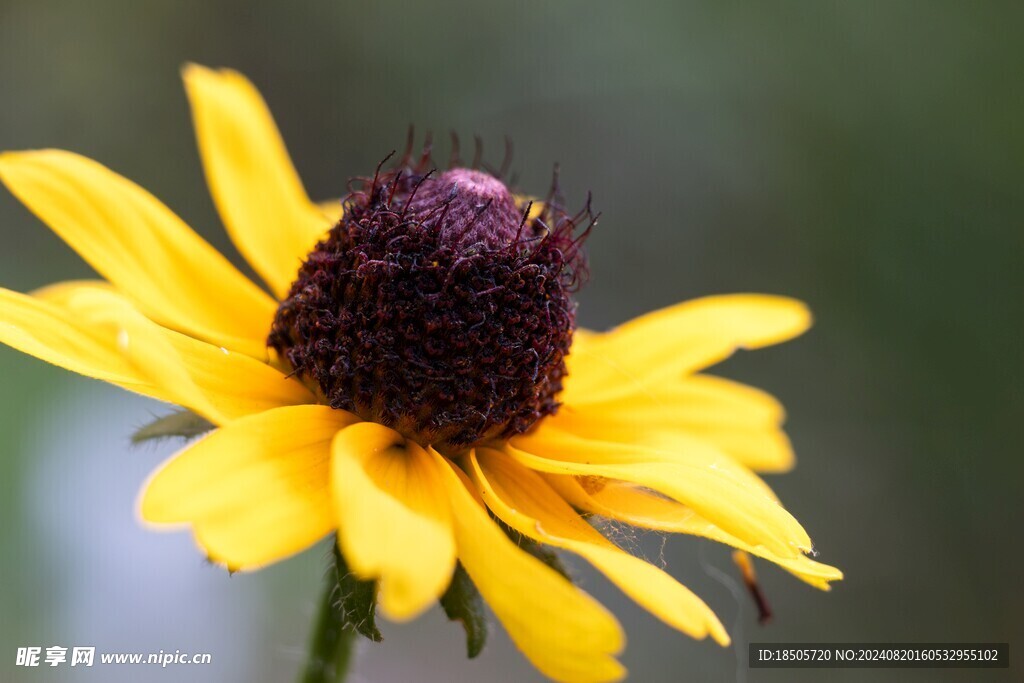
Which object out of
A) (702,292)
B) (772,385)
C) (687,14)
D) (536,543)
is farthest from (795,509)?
(536,543)

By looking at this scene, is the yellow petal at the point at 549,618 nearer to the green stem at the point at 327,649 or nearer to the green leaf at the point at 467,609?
the green leaf at the point at 467,609

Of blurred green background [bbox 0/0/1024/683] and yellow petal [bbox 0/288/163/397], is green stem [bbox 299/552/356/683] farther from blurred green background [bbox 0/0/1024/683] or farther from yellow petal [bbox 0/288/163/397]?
blurred green background [bbox 0/0/1024/683]

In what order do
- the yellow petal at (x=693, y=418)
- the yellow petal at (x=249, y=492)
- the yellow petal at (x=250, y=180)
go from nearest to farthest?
the yellow petal at (x=249, y=492) → the yellow petal at (x=693, y=418) → the yellow petal at (x=250, y=180)

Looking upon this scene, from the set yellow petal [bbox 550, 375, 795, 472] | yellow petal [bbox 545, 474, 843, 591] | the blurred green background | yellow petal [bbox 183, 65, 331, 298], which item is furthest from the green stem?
the blurred green background

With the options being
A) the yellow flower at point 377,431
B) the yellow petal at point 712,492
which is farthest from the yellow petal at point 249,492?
the yellow petal at point 712,492

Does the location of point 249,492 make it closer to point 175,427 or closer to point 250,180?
point 175,427

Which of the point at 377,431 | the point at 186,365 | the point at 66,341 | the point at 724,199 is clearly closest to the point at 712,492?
the point at 377,431

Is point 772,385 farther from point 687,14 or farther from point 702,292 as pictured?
point 687,14
